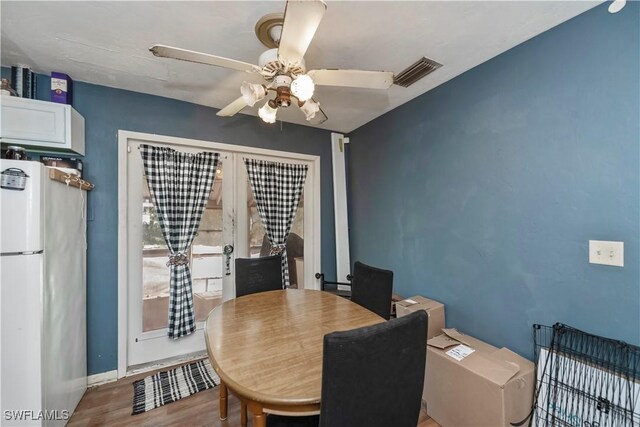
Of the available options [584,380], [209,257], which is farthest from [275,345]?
[209,257]

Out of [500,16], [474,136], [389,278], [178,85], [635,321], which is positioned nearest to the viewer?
[635,321]

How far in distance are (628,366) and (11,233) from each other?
128 inches

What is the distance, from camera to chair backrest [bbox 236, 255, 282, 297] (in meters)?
2.25

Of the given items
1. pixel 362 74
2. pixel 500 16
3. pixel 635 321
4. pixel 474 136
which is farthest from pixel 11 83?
pixel 635 321

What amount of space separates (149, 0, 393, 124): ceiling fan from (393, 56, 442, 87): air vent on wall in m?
0.74

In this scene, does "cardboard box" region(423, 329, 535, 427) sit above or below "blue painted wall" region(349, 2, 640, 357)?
below

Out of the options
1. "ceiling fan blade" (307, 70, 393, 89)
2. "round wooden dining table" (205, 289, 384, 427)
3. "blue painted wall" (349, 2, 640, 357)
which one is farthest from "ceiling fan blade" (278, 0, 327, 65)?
"blue painted wall" (349, 2, 640, 357)

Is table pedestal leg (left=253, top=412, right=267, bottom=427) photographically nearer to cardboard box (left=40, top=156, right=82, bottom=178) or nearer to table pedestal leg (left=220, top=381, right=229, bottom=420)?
table pedestal leg (left=220, top=381, right=229, bottom=420)

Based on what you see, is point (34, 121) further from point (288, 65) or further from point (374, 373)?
point (374, 373)

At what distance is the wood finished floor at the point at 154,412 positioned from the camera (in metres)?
1.78

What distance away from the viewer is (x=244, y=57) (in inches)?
75.4

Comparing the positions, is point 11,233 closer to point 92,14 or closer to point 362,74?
point 92,14

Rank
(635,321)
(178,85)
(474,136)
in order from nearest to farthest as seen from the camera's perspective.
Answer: (635,321) < (474,136) < (178,85)

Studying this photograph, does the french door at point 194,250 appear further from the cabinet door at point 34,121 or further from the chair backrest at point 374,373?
the chair backrest at point 374,373
